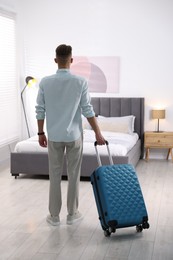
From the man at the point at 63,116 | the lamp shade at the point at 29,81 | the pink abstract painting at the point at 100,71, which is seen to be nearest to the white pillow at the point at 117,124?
the pink abstract painting at the point at 100,71

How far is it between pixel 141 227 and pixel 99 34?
4.11m

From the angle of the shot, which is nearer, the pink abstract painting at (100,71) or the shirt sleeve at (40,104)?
the shirt sleeve at (40,104)

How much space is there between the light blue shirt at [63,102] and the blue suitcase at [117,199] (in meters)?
0.42

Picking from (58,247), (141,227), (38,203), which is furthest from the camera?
(38,203)

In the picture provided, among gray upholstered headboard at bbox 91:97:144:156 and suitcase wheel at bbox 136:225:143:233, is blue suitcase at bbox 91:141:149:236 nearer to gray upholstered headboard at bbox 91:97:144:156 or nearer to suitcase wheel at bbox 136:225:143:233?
suitcase wheel at bbox 136:225:143:233

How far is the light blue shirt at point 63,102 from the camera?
13.0ft

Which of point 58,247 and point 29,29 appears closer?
point 58,247

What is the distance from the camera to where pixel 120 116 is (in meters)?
7.41

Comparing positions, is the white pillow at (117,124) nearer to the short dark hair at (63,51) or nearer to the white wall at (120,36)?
the white wall at (120,36)

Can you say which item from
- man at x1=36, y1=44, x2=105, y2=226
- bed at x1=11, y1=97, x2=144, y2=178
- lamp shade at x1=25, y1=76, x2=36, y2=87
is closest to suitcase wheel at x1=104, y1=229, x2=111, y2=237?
man at x1=36, y1=44, x2=105, y2=226

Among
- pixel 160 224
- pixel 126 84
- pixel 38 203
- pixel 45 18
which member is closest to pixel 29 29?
pixel 45 18

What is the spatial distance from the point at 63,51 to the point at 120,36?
3539 mm

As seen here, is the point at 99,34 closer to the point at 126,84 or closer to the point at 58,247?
the point at 126,84

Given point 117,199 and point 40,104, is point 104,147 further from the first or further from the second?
point 117,199
